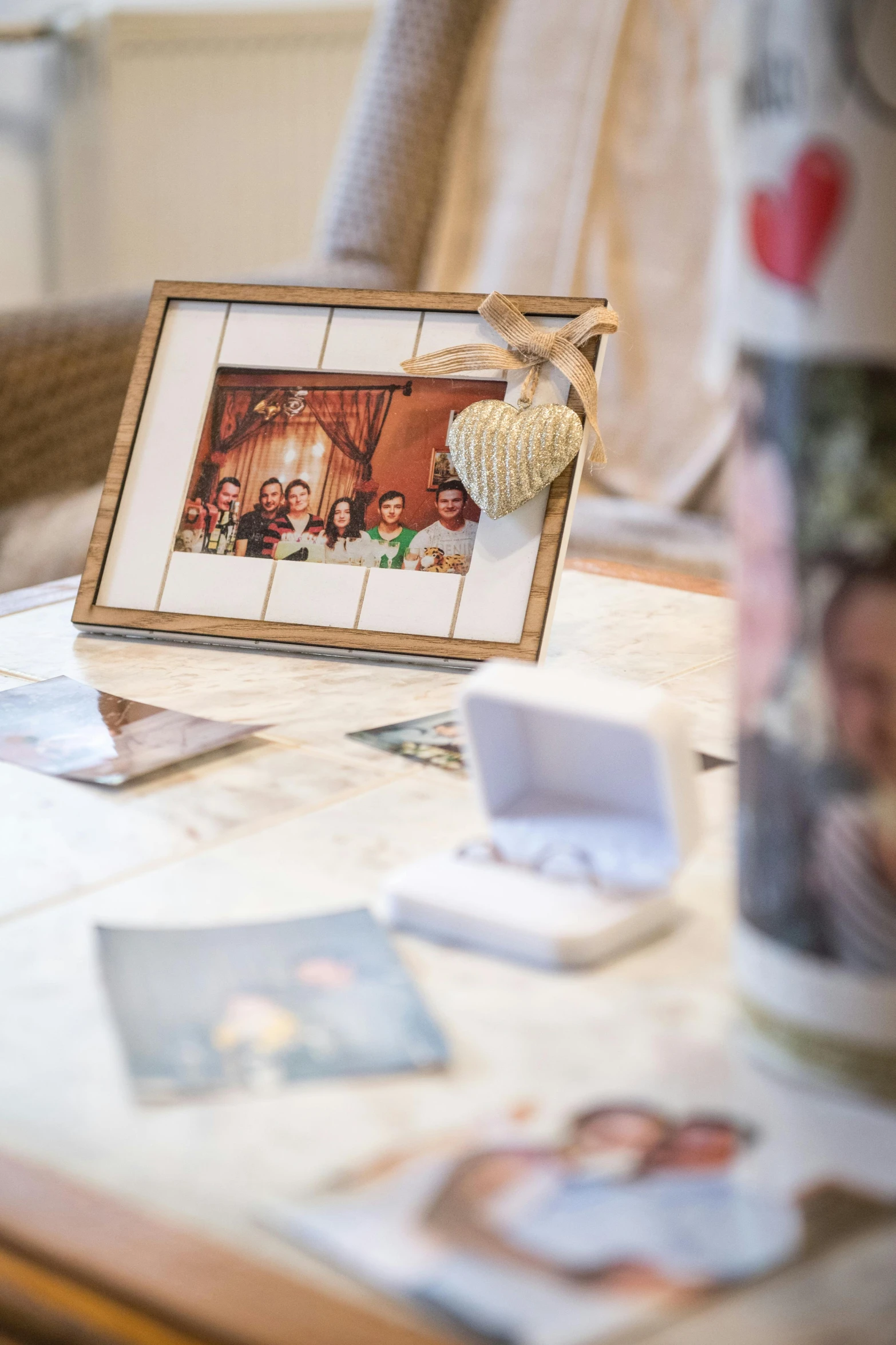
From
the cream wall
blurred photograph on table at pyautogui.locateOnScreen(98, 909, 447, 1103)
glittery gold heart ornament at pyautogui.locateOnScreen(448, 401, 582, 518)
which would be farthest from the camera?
the cream wall

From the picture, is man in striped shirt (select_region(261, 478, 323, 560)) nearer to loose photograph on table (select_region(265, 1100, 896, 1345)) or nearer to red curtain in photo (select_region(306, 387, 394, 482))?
red curtain in photo (select_region(306, 387, 394, 482))

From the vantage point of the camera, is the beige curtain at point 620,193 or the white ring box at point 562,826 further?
the beige curtain at point 620,193

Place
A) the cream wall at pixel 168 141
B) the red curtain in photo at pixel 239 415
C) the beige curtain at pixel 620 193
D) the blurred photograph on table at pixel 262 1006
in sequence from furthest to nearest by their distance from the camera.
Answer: the cream wall at pixel 168 141
the beige curtain at pixel 620 193
the red curtain in photo at pixel 239 415
the blurred photograph on table at pixel 262 1006

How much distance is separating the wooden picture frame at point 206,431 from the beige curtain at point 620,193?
0.93 metres

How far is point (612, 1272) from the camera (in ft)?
1.13

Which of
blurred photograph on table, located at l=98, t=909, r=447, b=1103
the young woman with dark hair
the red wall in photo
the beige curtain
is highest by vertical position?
the beige curtain

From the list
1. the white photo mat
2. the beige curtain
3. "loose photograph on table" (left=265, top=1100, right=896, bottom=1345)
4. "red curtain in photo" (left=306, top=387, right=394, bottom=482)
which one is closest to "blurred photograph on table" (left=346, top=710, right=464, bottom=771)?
the white photo mat

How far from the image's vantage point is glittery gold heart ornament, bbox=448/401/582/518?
2.86 ft

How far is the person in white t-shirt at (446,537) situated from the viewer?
3.04 ft

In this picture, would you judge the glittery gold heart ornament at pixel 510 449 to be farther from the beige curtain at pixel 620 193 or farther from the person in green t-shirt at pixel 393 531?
the beige curtain at pixel 620 193

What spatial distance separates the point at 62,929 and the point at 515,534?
47cm

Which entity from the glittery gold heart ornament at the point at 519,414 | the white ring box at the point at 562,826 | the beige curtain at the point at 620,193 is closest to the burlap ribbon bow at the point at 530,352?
the glittery gold heart ornament at the point at 519,414

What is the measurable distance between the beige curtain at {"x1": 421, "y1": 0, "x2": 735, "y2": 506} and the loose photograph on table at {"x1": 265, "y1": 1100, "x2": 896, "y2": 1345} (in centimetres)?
153

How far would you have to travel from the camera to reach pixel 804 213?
37 centimetres
